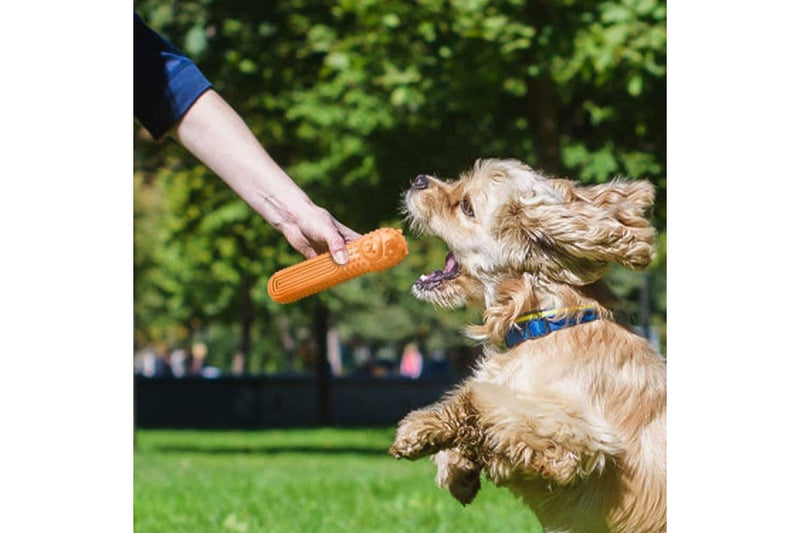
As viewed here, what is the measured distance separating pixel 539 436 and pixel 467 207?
48.4 inches

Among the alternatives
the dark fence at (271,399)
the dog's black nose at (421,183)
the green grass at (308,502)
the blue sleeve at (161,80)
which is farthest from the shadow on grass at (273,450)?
the blue sleeve at (161,80)

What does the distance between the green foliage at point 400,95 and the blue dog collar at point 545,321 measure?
734cm

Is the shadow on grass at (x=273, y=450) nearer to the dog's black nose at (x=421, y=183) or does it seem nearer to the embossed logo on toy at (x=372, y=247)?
the dog's black nose at (x=421, y=183)

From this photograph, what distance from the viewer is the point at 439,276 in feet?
17.1

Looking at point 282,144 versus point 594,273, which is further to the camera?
point 282,144

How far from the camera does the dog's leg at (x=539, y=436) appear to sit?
169 inches

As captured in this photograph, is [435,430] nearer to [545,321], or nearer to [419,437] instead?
[419,437]

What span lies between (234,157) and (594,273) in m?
1.50
